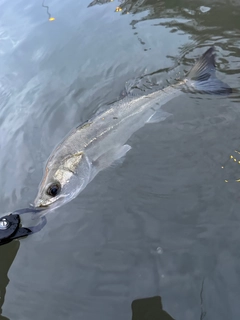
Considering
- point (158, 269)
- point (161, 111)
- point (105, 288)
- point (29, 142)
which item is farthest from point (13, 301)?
point (161, 111)

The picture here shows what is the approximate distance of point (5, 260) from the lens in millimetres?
3904

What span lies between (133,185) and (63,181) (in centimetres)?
80

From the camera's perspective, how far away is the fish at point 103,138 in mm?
4164

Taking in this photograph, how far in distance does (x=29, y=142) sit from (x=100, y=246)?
221cm

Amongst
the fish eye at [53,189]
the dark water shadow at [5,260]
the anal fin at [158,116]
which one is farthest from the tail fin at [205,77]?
the dark water shadow at [5,260]

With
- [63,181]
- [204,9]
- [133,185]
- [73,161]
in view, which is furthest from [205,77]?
[204,9]

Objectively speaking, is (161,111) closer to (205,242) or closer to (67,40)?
(205,242)

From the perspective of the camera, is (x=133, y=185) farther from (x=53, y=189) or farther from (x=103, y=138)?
(x=53, y=189)

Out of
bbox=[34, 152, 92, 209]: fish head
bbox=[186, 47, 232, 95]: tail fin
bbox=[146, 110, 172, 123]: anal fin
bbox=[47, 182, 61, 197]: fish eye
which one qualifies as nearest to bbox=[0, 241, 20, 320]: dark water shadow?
bbox=[34, 152, 92, 209]: fish head

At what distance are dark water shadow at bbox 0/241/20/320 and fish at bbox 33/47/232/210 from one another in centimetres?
51

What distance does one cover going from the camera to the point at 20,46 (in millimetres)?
7832

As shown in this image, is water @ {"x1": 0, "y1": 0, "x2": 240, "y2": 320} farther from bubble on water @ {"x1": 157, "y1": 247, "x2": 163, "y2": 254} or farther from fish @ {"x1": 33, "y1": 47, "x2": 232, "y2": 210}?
fish @ {"x1": 33, "y1": 47, "x2": 232, "y2": 210}

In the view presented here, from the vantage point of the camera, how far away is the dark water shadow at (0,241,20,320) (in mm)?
3660

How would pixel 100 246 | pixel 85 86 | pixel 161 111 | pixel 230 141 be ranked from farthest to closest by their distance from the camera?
pixel 85 86 → pixel 161 111 → pixel 230 141 → pixel 100 246
